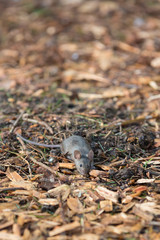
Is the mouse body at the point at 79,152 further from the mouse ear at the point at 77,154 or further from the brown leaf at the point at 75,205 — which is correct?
the brown leaf at the point at 75,205

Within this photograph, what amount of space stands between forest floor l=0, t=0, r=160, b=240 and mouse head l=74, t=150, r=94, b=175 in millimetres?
103

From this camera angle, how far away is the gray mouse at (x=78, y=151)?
3788mm

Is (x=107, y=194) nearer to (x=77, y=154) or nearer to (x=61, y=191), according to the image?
(x=61, y=191)

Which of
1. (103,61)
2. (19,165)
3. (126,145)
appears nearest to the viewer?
(19,165)

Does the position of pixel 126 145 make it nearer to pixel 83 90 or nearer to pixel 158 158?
pixel 158 158

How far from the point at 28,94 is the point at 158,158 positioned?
283 cm

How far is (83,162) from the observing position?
3.76 metres

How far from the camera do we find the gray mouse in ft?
12.4

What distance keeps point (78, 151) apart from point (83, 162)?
0.68 feet

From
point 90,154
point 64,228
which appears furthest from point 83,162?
point 64,228

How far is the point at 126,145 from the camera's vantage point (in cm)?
426

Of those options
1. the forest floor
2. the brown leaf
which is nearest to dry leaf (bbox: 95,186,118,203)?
the forest floor

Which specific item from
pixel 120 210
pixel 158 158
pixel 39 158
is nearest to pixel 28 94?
pixel 39 158

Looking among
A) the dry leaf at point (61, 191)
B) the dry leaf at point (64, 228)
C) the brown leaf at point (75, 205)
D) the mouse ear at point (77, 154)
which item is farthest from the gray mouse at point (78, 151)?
the dry leaf at point (64, 228)
